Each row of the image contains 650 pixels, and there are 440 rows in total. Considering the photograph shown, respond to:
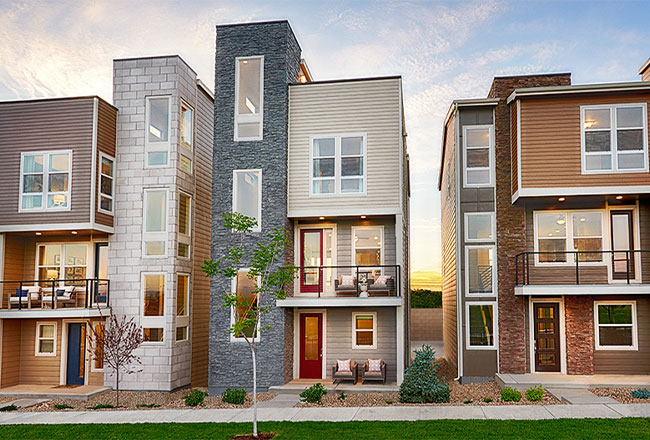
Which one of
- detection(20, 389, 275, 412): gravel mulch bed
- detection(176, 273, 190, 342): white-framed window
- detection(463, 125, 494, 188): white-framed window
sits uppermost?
detection(463, 125, 494, 188): white-framed window

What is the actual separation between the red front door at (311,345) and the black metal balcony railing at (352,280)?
0.90 meters

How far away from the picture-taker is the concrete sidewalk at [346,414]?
12.1 meters

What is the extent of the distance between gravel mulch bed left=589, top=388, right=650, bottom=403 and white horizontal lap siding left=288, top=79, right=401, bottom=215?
23.4ft

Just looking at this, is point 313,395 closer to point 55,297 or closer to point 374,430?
point 374,430

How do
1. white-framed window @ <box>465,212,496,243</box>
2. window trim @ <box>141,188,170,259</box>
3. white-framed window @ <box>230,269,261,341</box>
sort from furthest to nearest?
window trim @ <box>141,188,170,259</box> → white-framed window @ <box>465,212,496,243</box> → white-framed window @ <box>230,269,261,341</box>

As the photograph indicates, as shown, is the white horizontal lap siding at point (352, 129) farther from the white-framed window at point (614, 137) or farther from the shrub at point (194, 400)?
the shrub at point (194, 400)

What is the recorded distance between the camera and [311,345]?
60.4 ft

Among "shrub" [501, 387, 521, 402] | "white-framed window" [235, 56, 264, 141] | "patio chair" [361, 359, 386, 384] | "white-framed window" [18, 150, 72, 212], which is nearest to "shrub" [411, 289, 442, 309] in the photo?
"patio chair" [361, 359, 386, 384]

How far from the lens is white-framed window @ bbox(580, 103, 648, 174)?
16672 mm

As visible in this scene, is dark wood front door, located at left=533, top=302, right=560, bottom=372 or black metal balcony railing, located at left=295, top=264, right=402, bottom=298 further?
dark wood front door, located at left=533, top=302, right=560, bottom=372

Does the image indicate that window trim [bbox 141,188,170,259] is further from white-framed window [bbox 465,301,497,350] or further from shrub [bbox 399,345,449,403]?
white-framed window [bbox 465,301,497,350]

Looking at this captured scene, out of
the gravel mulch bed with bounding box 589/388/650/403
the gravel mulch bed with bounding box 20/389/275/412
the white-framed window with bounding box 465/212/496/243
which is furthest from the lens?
the white-framed window with bounding box 465/212/496/243

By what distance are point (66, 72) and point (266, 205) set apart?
382 inches

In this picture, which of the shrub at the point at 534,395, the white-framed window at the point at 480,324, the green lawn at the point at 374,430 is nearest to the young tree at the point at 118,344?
the green lawn at the point at 374,430
